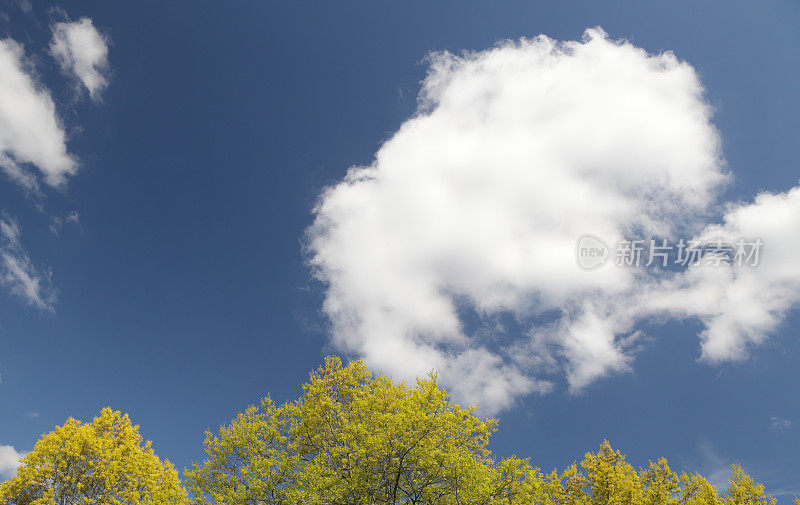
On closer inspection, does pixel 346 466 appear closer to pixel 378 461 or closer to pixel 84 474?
pixel 378 461

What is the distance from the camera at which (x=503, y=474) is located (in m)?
27.2

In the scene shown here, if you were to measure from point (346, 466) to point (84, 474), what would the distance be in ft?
68.6

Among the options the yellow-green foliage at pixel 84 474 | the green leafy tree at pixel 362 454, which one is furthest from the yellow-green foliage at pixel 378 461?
the yellow-green foliage at pixel 84 474

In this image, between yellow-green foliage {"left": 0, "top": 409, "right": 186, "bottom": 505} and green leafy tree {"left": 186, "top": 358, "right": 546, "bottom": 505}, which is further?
yellow-green foliage {"left": 0, "top": 409, "right": 186, "bottom": 505}

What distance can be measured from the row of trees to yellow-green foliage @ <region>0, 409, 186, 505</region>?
7 centimetres

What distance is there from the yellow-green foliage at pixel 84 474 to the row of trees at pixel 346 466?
73 mm

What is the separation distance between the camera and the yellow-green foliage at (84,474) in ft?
100

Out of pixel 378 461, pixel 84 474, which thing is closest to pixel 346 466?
pixel 378 461

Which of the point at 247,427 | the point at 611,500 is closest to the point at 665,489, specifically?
the point at 611,500

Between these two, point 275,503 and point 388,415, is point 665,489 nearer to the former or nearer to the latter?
point 388,415

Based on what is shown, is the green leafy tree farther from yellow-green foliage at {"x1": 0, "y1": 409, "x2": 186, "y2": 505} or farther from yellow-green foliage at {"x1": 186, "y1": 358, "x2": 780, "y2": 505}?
yellow-green foliage at {"x1": 0, "y1": 409, "x2": 186, "y2": 505}

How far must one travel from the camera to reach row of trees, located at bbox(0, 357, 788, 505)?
82.5 ft

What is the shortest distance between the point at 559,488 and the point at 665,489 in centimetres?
815

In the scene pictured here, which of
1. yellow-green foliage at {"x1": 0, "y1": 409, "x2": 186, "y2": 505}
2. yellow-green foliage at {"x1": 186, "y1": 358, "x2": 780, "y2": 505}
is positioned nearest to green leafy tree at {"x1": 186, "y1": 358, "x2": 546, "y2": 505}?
yellow-green foliage at {"x1": 186, "y1": 358, "x2": 780, "y2": 505}
